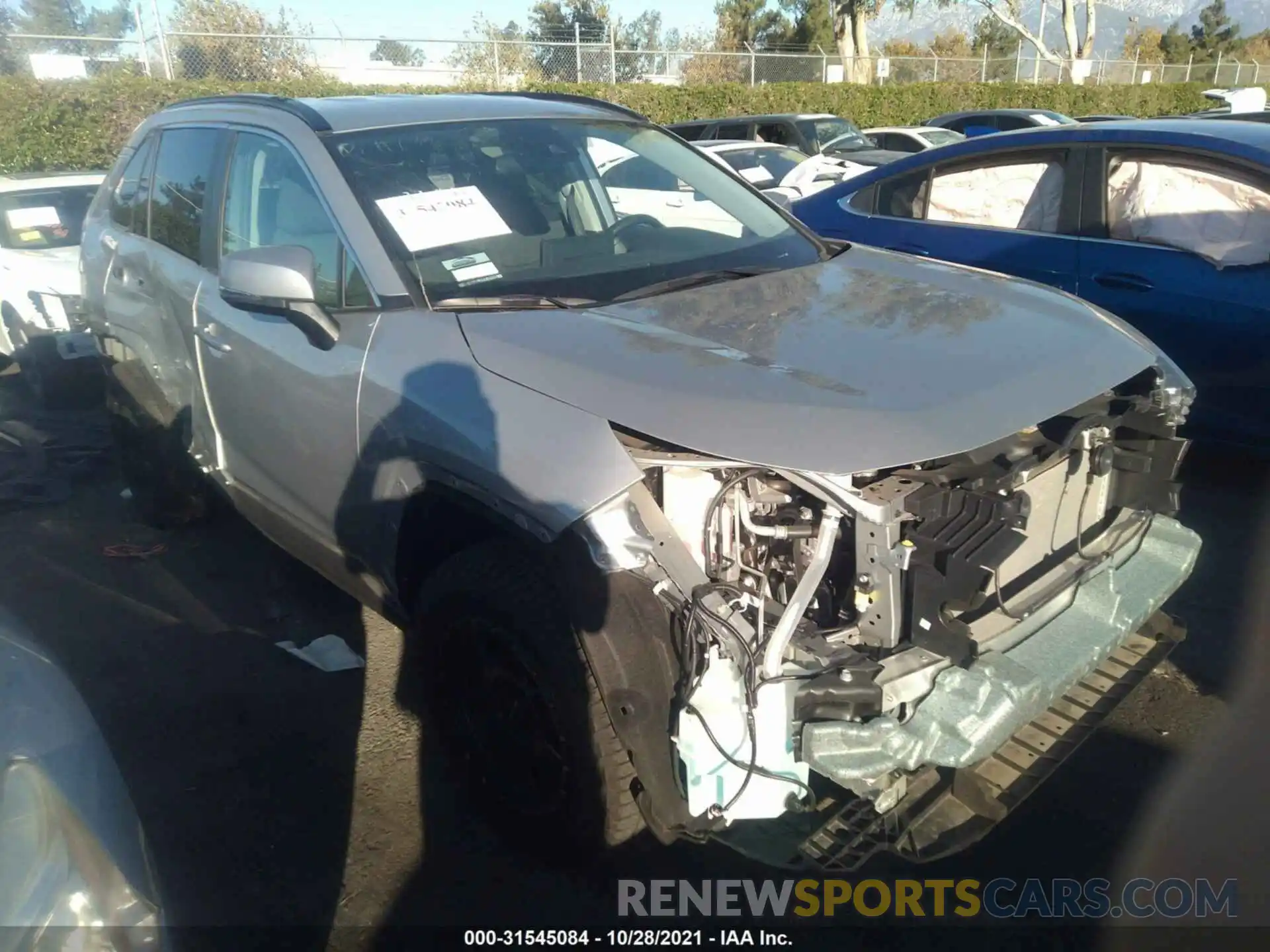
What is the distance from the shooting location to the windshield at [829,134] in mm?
14906

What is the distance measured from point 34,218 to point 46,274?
24.6 inches

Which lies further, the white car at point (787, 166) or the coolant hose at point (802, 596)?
the white car at point (787, 166)

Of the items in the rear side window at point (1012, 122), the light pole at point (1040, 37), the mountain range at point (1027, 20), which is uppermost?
the mountain range at point (1027, 20)

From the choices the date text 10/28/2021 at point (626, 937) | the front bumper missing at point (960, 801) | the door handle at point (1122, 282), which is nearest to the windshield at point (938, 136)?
Result: the door handle at point (1122, 282)

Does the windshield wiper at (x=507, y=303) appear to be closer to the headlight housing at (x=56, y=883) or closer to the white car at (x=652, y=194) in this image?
the white car at (x=652, y=194)

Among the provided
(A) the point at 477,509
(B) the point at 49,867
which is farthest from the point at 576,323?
(B) the point at 49,867

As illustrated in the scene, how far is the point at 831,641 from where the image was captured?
2.21 metres

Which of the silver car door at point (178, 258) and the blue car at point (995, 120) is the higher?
the blue car at point (995, 120)

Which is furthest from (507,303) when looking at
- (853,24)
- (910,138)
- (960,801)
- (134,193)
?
(853,24)

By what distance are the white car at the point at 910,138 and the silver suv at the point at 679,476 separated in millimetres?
13782

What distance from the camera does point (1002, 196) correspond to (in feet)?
17.6

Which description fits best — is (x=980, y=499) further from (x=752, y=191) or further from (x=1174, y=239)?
(x=1174, y=239)

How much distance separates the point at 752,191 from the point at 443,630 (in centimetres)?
220

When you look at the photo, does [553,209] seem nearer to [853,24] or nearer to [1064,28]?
[853,24]
